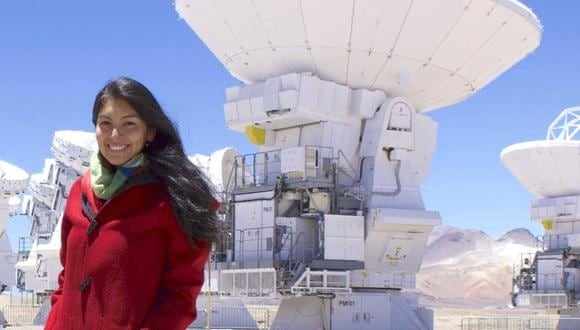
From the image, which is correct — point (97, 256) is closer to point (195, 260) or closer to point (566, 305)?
point (195, 260)

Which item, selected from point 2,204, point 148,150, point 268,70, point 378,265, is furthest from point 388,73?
point 148,150

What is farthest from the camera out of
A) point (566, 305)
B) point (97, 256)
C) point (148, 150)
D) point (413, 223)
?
point (566, 305)

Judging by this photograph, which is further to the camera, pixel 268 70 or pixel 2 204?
pixel 2 204

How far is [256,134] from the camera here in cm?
2525

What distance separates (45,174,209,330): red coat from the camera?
3.21m

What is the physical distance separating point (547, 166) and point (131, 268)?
117 feet

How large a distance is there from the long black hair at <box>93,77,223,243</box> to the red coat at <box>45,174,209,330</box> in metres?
0.05

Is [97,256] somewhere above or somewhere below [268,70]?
below

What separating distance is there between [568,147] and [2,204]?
22.7 meters

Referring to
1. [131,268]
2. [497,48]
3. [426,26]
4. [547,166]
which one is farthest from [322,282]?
[131,268]

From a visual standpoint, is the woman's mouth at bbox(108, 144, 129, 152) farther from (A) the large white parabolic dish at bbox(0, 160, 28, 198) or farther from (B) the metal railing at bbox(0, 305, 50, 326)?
(A) the large white parabolic dish at bbox(0, 160, 28, 198)

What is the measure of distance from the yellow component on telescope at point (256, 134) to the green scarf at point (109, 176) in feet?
71.0

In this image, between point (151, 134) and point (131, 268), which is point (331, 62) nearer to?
point (151, 134)

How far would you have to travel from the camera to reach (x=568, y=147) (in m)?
36.2
